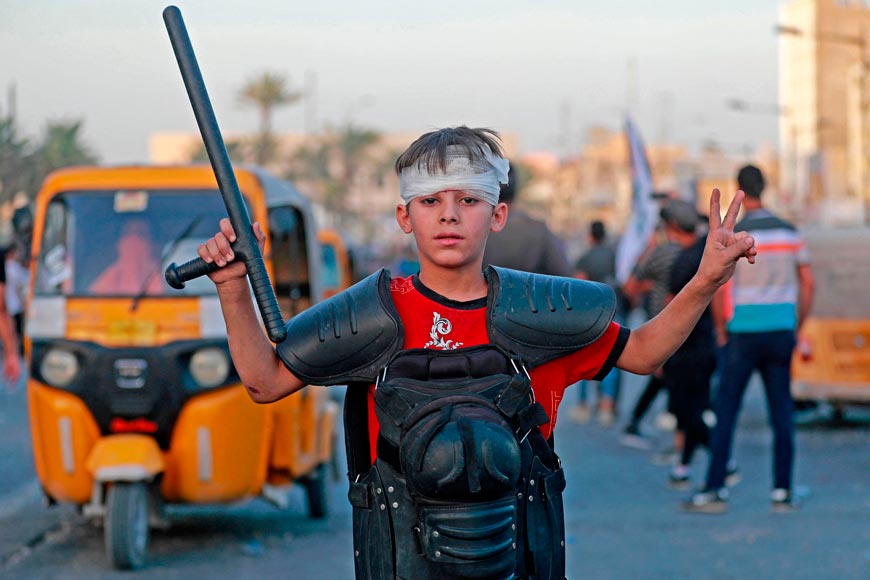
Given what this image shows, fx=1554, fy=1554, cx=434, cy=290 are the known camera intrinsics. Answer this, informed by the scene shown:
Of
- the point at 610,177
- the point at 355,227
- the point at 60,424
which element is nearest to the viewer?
the point at 60,424

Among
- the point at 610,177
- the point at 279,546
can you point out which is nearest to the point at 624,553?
the point at 279,546

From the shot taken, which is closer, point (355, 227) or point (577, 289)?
point (577, 289)

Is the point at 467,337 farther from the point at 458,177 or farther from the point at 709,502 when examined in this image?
the point at 709,502

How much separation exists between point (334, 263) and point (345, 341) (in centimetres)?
1541

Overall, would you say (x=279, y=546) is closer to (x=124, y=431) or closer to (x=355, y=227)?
(x=124, y=431)

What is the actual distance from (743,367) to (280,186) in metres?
3.03

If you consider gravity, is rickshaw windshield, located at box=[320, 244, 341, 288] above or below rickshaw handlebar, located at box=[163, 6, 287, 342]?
below

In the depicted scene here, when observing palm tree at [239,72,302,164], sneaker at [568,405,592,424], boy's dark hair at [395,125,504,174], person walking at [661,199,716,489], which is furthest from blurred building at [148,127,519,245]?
boy's dark hair at [395,125,504,174]

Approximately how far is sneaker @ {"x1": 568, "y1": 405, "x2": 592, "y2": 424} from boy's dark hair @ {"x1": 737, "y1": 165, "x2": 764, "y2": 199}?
6017mm

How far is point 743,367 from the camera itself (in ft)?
31.2

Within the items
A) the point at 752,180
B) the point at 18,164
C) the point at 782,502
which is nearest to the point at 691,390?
the point at 782,502

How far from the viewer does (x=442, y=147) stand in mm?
3502

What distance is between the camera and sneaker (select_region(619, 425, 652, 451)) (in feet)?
42.9

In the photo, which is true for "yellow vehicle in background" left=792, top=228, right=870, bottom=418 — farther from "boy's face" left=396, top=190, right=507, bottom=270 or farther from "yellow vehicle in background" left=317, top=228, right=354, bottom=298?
"boy's face" left=396, top=190, right=507, bottom=270
